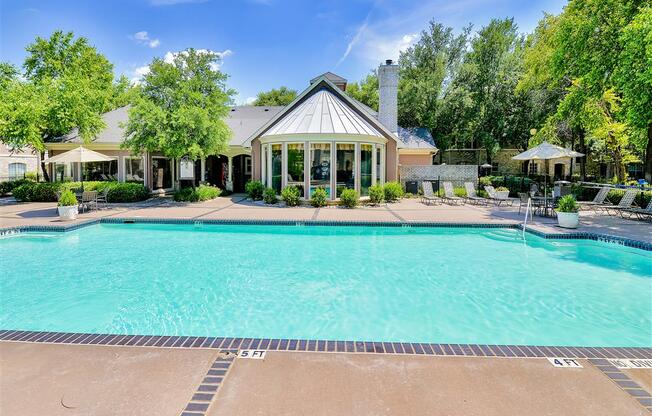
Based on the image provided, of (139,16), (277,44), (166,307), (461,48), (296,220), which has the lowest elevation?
(166,307)

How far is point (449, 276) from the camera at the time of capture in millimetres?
7930

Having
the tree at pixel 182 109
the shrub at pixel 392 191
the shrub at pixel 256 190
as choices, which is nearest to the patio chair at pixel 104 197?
the tree at pixel 182 109

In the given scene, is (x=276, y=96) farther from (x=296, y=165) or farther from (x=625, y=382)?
(x=625, y=382)

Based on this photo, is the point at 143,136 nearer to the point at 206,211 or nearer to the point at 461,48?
the point at 206,211

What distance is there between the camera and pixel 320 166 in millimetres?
17531

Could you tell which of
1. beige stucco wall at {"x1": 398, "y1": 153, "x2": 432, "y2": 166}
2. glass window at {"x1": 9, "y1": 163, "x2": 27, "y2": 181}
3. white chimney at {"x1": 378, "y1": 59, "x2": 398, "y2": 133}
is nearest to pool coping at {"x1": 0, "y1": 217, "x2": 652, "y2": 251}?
white chimney at {"x1": 378, "y1": 59, "x2": 398, "y2": 133}

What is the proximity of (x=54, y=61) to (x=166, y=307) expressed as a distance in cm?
2845

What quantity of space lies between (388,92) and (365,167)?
5.76 m

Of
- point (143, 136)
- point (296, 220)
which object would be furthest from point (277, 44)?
point (296, 220)

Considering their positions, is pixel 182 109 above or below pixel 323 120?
above

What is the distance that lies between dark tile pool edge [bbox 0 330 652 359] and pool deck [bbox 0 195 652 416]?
0.07 m

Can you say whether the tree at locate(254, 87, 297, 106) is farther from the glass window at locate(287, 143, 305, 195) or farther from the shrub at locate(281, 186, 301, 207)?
the shrub at locate(281, 186, 301, 207)

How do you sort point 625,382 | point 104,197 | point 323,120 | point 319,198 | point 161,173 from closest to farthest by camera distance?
point 625,382 < point 104,197 < point 319,198 < point 323,120 < point 161,173

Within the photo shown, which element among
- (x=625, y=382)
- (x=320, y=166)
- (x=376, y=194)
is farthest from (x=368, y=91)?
(x=625, y=382)
